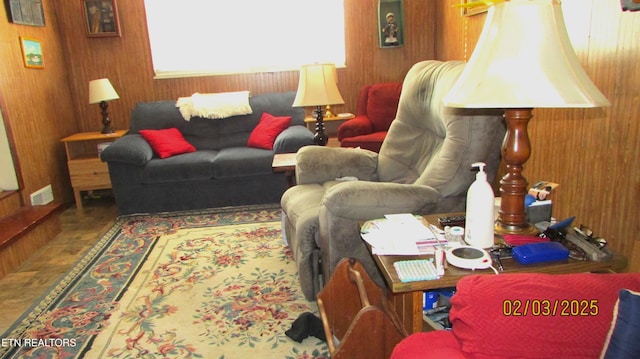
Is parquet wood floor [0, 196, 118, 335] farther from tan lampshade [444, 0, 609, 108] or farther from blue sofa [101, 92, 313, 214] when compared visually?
tan lampshade [444, 0, 609, 108]

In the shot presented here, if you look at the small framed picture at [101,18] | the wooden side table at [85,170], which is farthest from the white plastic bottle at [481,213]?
the small framed picture at [101,18]

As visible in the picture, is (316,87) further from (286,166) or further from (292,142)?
(292,142)

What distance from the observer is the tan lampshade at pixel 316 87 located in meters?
2.89

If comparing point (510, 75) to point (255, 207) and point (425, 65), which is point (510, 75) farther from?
point (255, 207)

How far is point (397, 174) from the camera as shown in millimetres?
2568

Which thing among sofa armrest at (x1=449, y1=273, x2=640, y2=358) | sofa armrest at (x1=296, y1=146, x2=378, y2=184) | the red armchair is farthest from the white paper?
the red armchair

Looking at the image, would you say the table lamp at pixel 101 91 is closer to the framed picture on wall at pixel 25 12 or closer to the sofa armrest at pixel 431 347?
the framed picture on wall at pixel 25 12

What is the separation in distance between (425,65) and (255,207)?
76.4 inches

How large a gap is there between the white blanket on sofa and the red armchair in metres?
0.94

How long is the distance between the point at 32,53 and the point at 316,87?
267 centimetres

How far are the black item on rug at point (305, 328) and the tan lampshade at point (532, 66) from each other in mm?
1177

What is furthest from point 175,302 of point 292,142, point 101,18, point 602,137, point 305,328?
point 101,18

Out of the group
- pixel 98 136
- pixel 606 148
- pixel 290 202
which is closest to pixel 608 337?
pixel 606 148

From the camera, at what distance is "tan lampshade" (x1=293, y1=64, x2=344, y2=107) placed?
9.49ft
